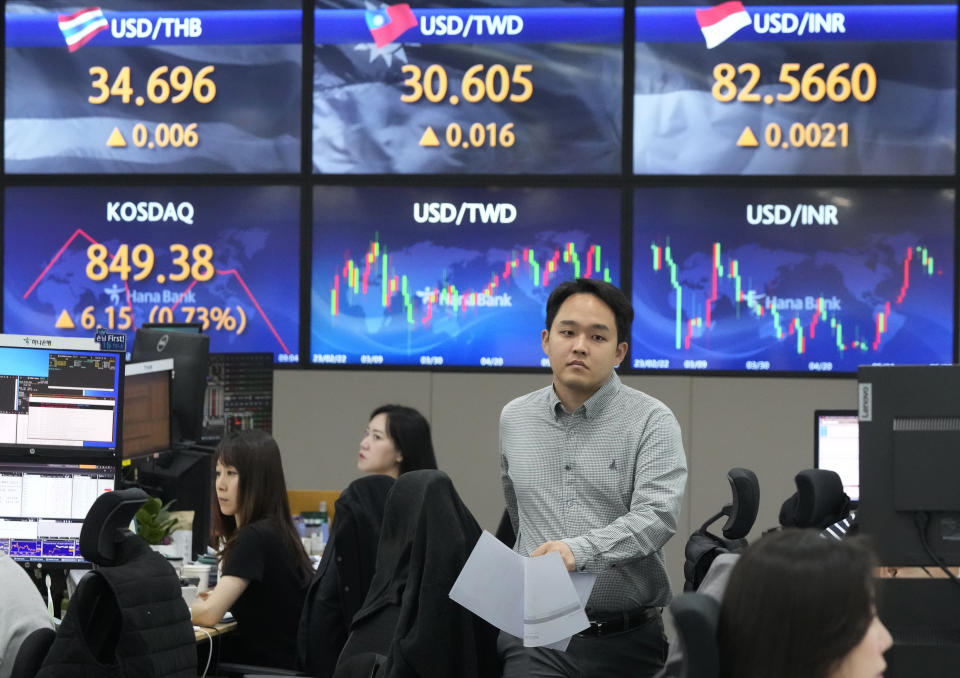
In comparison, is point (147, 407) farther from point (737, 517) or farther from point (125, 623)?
point (737, 517)

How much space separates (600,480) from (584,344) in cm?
31

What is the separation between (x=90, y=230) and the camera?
579cm

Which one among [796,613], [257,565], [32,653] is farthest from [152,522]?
[796,613]

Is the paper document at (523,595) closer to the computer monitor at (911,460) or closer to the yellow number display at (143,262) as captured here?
the computer monitor at (911,460)

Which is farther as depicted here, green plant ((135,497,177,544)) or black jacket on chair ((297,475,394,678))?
green plant ((135,497,177,544))

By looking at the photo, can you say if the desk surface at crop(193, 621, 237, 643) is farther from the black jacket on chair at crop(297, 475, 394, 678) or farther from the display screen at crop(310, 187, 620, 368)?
the display screen at crop(310, 187, 620, 368)

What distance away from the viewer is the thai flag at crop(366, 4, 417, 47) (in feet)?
18.5

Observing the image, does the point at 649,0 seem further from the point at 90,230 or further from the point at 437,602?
the point at 437,602

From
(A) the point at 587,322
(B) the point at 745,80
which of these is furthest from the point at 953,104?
(A) the point at 587,322

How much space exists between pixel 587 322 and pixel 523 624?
74 cm

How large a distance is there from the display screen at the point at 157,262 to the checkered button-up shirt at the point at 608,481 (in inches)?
120

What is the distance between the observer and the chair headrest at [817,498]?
2.42 metres

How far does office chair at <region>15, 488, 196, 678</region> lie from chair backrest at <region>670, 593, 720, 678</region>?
1.18 meters

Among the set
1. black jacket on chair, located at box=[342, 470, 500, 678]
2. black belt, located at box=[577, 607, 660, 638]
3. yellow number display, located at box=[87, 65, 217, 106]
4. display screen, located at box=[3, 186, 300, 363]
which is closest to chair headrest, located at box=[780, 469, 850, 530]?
black belt, located at box=[577, 607, 660, 638]
